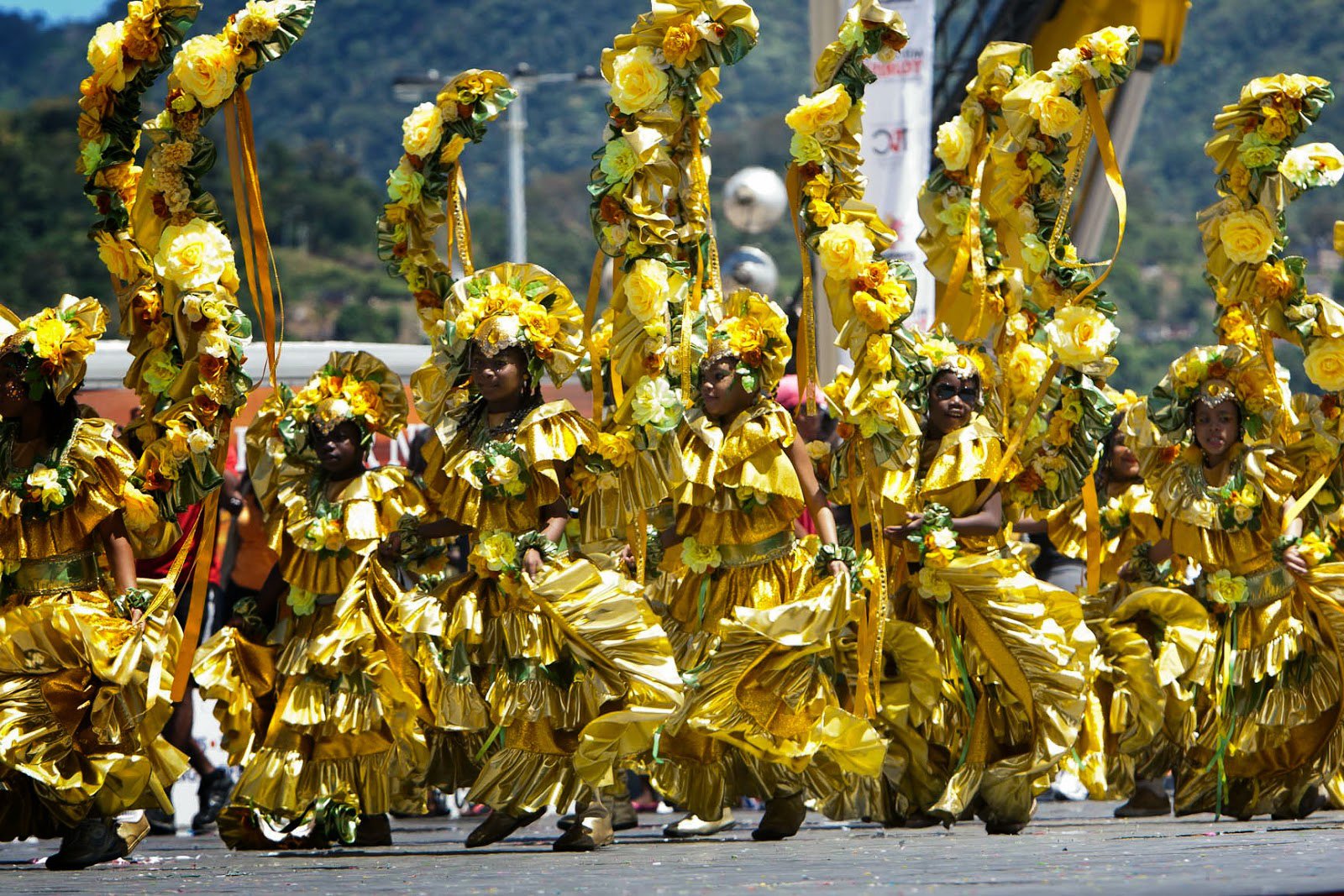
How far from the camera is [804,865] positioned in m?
6.53

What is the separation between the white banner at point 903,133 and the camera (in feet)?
38.5

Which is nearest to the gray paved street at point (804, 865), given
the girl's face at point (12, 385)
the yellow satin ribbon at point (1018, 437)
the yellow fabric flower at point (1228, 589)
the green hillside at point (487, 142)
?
the yellow fabric flower at point (1228, 589)

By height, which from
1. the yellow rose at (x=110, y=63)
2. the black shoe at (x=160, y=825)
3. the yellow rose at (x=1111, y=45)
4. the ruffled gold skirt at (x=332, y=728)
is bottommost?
the black shoe at (x=160, y=825)

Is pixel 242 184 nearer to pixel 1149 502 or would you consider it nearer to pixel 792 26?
pixel 1149 502

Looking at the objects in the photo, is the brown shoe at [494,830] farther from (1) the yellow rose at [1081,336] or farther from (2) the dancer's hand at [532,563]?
(1) the yellow rose at [1081,336]

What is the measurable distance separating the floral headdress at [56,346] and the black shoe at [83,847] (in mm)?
1488

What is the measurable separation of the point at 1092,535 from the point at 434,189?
123 inches

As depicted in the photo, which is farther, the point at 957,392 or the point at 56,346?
the point at 957,392

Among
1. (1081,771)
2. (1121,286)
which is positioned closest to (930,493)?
(1081,771)

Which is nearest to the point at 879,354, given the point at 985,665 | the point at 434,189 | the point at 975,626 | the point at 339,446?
the point at 975,626

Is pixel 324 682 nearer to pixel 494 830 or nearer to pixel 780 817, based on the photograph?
pixel 494 830

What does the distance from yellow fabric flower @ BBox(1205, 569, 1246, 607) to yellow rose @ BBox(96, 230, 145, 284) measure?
4.46 metres

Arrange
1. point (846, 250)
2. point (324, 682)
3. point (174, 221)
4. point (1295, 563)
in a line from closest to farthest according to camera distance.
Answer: point (174, 221) → point (324, 682) → point (846, 250) → point (1295, 563)

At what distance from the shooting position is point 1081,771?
333 inches
